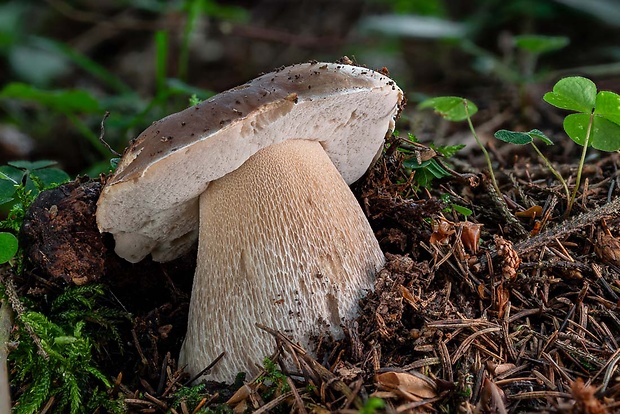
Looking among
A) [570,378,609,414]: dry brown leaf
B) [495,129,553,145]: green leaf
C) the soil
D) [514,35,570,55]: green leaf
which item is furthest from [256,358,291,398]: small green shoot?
[514,35,570,55]: green leaf

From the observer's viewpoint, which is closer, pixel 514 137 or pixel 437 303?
pixel 437 303

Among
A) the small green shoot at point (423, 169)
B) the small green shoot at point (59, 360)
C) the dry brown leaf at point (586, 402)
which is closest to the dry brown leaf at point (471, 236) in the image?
the small green shoot at point (423, 169)

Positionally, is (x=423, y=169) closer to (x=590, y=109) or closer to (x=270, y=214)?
(x=590, y=109)

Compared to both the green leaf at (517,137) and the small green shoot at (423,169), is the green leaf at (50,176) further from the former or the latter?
the green leaf at (517,137)

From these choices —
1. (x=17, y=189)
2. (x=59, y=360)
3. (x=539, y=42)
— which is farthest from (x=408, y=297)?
(x=539, y=42)

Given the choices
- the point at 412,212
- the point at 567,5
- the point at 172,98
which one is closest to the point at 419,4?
the point at 567,5

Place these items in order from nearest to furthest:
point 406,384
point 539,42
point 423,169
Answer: point 406,384
point 423,169
point 539,42

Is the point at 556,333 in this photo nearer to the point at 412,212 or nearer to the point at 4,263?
the point at 412,212
